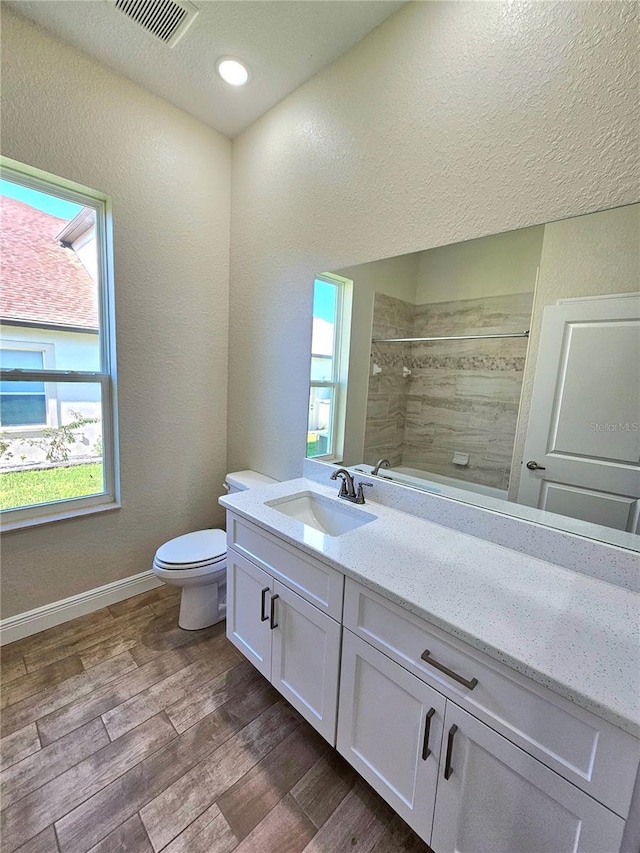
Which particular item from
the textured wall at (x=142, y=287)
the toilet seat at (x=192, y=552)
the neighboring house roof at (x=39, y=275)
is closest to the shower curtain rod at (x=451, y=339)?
the textured wall at (x=142, y=287)

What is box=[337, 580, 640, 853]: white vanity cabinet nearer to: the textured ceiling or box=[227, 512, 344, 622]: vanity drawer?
box=[227, 512, 344, 622]: vanity drawer

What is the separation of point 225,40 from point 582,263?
180 cm

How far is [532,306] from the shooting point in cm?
117

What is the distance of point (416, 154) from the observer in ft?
4.53

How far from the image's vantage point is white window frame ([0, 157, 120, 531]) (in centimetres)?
171

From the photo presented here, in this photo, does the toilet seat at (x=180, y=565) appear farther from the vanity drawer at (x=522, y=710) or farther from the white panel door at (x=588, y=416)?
the white panel door at (x=588, y=416)

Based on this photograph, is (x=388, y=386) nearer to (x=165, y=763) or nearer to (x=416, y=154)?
(x=416, y=154)

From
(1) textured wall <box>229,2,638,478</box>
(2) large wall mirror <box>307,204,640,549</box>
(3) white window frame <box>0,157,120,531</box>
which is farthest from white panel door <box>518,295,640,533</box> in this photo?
(3) white window frame <box>0,157,120,531</box>

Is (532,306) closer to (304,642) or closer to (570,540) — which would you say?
(570,540)

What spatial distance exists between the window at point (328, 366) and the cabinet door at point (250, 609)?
2.26 ft

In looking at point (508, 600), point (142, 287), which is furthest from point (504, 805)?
point (142, 287)

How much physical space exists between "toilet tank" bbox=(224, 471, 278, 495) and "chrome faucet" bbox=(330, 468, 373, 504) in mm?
625

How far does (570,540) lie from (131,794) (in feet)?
5.42

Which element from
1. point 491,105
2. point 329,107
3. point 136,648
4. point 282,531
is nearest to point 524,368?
point 491,105
